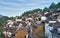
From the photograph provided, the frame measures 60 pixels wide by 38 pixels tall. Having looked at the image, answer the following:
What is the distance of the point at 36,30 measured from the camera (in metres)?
27.6

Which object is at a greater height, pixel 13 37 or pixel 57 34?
pixel 57 34

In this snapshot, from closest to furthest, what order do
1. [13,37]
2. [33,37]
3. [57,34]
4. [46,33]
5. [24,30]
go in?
[57,34], [46,33], [33,37], [24,30], [13,37]

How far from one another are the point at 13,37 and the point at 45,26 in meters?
8.76

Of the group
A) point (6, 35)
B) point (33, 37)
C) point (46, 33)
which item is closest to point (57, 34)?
point (46, 33)

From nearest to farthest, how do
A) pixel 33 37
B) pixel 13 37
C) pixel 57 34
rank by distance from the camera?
pixel 57 34 < pixel 33 37 < pixel 13 37

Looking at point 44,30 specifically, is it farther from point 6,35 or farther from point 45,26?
point 6,35

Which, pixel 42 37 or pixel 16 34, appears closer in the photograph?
pixel 42 37

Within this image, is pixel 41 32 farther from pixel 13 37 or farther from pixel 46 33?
pixel 13 37

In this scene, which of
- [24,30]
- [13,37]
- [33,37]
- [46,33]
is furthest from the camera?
[13,37]

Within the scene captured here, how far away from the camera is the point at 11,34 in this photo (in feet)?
118

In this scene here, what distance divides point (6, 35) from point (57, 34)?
19344 mm

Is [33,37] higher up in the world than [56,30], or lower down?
lower down

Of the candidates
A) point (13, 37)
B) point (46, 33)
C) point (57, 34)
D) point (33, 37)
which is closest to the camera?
point (57, 34)

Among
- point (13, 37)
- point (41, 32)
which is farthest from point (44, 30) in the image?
point (13, 37)
